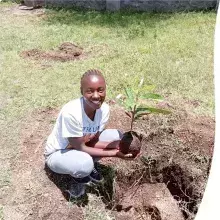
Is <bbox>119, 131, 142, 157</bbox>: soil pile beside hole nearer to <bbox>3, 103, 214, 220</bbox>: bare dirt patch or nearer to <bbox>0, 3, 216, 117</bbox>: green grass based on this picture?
<bbox>3, 103, 214, 220</bbox>: bare dirt patch

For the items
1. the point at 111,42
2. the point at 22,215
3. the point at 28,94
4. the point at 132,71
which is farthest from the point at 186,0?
the point at 22,215

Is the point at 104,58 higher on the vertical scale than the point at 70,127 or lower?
lower

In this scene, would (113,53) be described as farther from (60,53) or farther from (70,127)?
(70,127)

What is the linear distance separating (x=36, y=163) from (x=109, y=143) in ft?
2.16

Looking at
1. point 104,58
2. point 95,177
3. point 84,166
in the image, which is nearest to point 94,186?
point 95,177

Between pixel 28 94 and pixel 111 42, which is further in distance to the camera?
pixel 111 42

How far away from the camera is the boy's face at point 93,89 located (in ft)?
10.5

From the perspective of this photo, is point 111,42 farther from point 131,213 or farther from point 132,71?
point 131,213

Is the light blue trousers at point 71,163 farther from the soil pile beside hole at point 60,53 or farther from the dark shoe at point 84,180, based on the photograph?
the soil pile beside hole at point 60,53

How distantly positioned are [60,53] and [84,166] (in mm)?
3353

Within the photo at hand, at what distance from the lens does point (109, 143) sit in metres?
3.50

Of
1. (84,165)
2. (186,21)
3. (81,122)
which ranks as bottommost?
(186,21)

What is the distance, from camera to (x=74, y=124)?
3264 millimetres

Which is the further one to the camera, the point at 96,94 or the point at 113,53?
the point at 113,53
